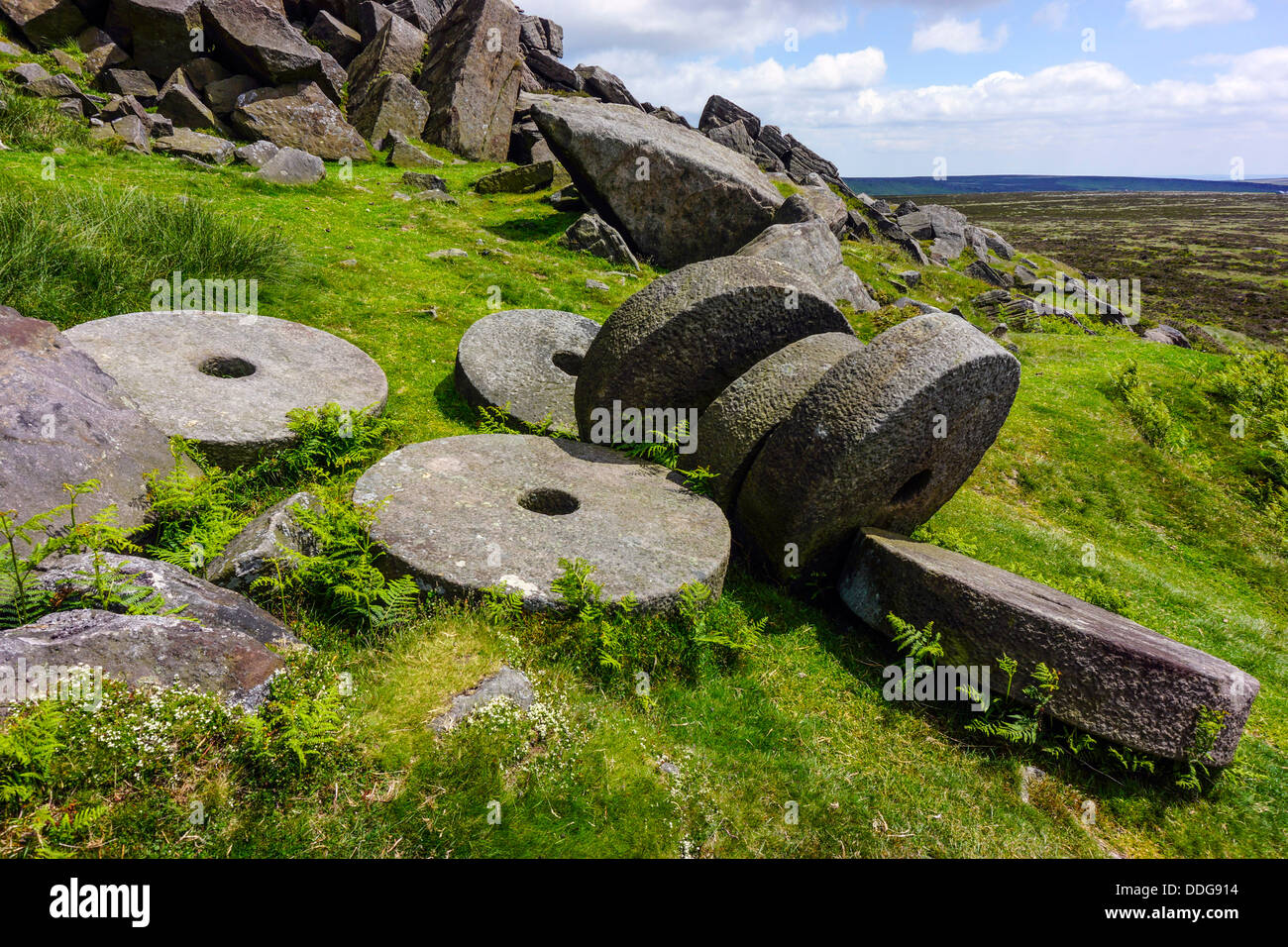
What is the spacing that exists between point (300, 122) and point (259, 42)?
265 centimetres

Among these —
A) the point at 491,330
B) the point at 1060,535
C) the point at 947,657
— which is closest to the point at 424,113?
the point at 491,330

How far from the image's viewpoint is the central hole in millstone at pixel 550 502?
21.0 feet

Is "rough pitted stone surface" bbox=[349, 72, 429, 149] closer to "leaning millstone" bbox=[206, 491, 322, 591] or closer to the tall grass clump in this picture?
the tall grass clump

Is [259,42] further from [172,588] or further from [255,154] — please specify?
[172,588]

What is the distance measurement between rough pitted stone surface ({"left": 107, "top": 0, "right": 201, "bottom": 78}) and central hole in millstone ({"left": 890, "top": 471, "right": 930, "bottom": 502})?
23976 millimetres

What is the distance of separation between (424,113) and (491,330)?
58.2 ft

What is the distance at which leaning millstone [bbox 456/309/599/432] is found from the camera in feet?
28.0

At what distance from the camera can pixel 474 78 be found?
23422 millimetres

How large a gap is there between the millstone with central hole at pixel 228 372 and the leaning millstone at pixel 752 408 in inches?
151

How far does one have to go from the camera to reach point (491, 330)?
9531 mm

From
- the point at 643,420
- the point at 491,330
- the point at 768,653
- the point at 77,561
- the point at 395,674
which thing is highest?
the point at 491,330

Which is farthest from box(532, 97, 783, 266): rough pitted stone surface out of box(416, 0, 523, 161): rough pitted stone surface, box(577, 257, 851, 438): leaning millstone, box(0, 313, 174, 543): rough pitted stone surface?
box(0, 313, 174, 543): rough pitted stone surface

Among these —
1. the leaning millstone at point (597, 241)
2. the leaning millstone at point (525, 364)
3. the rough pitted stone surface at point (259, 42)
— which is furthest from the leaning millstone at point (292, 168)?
the leaning millstone at point (525, 364)

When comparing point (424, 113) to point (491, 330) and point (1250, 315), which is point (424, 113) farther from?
point (1250, 315)
